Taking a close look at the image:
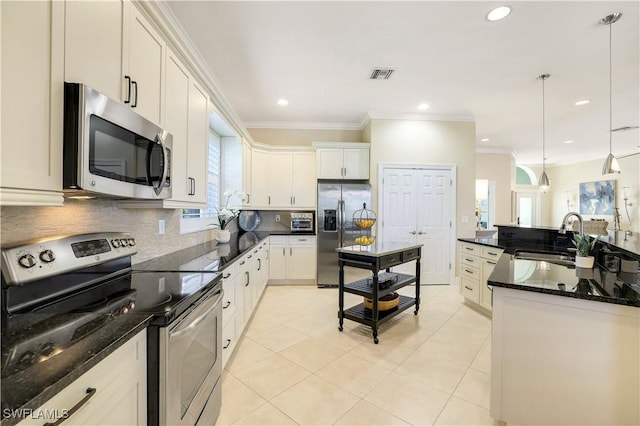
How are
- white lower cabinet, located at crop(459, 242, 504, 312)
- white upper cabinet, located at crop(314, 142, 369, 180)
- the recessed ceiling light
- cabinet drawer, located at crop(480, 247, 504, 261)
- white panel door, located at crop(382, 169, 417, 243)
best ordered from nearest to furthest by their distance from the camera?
the recessed ceiling light < cabinet drawer, located at crop(480, 247, 504, 261) < white lower cabinet, located at crop(459, 242, 504, 312) < white panel door, located at crop(382, 169, 417, 243) < white upper cabinet, located at crop(314, 142, 369, 180)

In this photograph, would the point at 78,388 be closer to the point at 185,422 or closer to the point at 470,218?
the point at 185,422

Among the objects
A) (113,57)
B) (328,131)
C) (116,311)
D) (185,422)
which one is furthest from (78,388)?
(328,131)

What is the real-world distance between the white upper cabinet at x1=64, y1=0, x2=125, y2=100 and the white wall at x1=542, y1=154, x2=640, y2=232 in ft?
36.1

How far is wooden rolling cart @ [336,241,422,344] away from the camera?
285cm

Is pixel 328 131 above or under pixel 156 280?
above

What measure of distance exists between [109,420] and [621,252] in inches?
118

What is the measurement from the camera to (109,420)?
89 cm

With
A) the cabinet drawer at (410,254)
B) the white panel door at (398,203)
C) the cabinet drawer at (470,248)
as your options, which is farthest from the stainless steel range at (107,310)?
the white panel door at (398,203)

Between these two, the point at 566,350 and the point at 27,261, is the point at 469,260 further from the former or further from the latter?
the point at 27,261

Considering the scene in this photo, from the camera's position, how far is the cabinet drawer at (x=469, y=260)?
3.70m

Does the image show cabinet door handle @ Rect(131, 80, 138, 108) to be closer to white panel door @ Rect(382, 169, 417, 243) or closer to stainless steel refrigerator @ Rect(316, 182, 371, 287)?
stainless steel refrigerator @ Rect(316, 182, 371, 287)

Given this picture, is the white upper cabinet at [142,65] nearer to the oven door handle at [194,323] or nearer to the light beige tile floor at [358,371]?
the oven door handle at [194,323]

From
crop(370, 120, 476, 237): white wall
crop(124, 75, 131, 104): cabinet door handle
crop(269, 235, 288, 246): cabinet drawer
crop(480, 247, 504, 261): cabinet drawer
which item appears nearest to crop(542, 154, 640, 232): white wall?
crop(370, 120, 476, 237): white wall

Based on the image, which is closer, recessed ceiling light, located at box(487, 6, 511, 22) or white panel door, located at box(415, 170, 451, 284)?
recessed ceiling light, located at box(487, 6, 511, 22)
